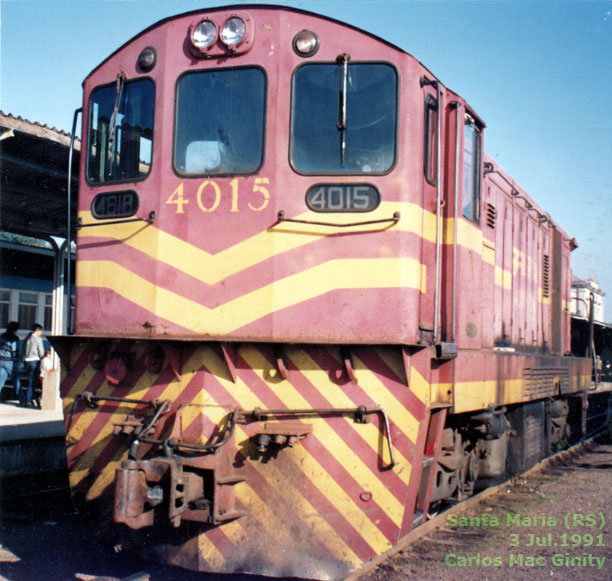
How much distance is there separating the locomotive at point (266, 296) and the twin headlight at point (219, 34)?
0.5 inches

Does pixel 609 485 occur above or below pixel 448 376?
below

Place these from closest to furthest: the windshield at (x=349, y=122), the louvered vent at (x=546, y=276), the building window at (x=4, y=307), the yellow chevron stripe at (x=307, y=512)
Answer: the yellow chevron stripe at (x=307, y=512) → the windshield at (x=349, y=122) → the louvered vent at (x=546, y=276) → the building window at (x=4, y=307)

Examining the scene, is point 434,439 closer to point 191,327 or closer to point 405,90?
point 191,327

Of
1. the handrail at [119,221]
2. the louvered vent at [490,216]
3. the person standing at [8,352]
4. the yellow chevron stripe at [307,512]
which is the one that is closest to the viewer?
the yellow chevron stripe at [307,512]

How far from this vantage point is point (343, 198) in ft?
13.6

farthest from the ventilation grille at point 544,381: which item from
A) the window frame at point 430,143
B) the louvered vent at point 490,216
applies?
the window frame at point 430,143

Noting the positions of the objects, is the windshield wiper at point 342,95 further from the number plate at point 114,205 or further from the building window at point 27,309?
the building window at point 27,309

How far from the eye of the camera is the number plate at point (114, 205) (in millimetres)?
4512

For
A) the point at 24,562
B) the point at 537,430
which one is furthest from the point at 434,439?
the point at 537,430

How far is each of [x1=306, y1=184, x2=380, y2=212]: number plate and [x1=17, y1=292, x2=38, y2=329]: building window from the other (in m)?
12.1

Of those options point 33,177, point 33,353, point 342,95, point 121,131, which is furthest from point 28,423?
point 342,95

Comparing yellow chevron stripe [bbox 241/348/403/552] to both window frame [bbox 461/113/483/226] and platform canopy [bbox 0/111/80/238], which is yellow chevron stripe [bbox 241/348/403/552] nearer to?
window frame [bbox 461/113/483/226]

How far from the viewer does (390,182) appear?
163 inches

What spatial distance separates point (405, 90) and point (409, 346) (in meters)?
1.54
